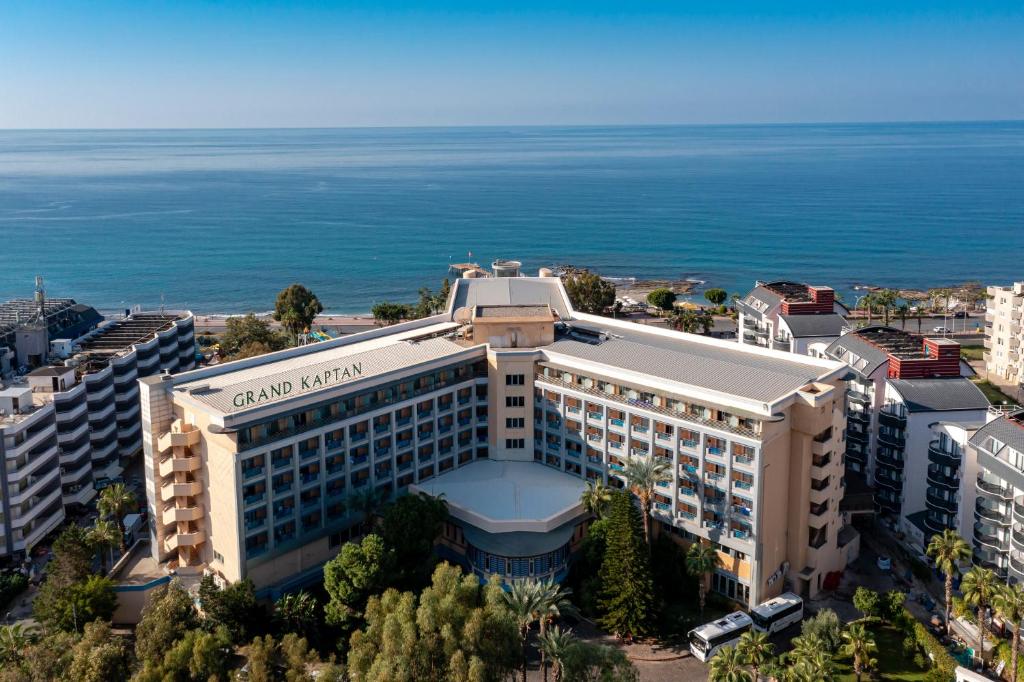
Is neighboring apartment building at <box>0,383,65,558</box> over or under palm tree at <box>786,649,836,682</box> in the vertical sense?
over

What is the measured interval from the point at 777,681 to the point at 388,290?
5768 inches

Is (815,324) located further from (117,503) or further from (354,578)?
(117,503)

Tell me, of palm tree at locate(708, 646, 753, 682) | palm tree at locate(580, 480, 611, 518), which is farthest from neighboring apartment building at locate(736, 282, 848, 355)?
palm tree at locate(708, 646, 753, 682)

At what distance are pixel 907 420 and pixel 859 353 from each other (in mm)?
9703

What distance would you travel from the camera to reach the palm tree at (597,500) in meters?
62.9

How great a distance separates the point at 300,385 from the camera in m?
62.3

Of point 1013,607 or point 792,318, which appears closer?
point 1013,607

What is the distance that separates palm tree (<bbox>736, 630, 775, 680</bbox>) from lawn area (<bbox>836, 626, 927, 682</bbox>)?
5.13 meters

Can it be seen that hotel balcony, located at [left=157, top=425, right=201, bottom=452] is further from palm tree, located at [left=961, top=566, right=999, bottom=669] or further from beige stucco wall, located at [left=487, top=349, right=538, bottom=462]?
palm tree, located at [left=961, top=566, right=999, bottom=669]

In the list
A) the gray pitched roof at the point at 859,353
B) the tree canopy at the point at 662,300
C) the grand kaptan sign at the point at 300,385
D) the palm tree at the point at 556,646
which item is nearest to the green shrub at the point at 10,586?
the grand kaptan sign at the point at 300,385

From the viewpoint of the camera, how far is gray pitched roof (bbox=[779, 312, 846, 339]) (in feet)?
311

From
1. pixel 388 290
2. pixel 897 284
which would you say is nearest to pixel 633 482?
pixel 388 290

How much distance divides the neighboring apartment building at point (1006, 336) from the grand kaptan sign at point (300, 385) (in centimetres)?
8340

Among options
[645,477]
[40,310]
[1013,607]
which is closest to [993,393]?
[1013,607]
